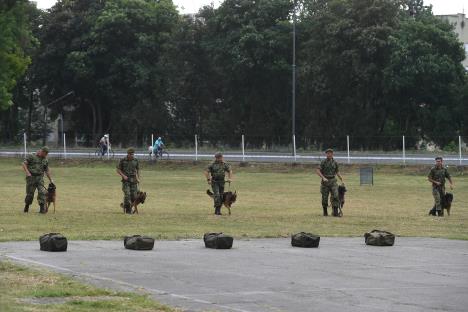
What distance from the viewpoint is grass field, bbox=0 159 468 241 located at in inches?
895

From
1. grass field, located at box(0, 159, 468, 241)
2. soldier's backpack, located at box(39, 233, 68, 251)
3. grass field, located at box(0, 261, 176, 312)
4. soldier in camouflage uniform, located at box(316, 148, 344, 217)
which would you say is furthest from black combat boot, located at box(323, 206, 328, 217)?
grass field, located at box(0, 261, 176, 312)

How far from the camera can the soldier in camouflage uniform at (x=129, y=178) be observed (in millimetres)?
27500

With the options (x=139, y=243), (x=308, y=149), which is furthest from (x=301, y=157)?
(x=139, y=243)

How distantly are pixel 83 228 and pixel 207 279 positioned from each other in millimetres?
9269

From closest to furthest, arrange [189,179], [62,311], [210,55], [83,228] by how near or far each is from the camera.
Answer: [62,311] → [83,228] → [189,179] → [210,55]

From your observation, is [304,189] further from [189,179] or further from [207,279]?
[207,279]

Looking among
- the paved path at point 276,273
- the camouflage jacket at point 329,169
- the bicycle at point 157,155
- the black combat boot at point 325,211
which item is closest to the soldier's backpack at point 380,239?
the paved path at point 276,273

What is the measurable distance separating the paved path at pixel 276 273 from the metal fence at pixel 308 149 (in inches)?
1389

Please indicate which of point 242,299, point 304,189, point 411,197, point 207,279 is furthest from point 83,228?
point 304,189

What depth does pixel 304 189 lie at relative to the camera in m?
42.7

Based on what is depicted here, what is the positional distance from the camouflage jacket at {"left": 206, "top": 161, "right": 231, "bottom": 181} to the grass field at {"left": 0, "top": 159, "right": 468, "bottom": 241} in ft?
3.80

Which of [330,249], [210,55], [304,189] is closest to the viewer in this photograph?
[330,249]

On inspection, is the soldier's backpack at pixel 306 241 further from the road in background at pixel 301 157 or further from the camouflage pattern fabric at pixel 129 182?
the road in background at pixel 301 157

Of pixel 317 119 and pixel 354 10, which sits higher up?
pixel 354 10
